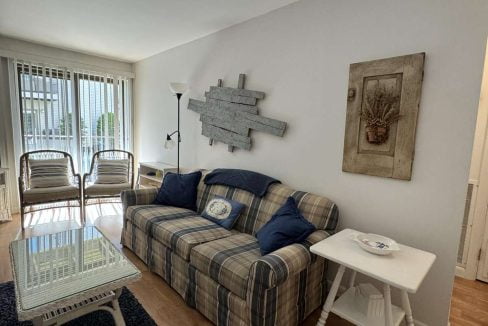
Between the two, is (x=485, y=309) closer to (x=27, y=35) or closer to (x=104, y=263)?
(x=104, y=263)

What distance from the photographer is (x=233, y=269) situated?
1620mm

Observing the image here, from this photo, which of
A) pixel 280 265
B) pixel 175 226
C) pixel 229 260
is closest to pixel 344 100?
pixel 280 265

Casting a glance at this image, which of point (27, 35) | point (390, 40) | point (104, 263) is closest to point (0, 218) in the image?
point (27, 35)

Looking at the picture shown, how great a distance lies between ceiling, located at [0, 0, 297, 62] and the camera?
239 cm

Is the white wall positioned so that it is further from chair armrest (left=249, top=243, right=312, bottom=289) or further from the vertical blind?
the vertical blind

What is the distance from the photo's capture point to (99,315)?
183cm

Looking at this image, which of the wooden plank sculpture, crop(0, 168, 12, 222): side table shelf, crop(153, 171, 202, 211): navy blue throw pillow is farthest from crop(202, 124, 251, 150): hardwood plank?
crop(0, 168, 12, 222): side table shelf

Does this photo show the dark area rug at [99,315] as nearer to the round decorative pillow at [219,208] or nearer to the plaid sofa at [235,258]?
the plaid sofa at [235,258]

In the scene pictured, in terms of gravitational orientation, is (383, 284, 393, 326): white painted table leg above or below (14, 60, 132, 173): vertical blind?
below

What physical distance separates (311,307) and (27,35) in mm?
4355

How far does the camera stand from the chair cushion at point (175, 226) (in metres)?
1.99

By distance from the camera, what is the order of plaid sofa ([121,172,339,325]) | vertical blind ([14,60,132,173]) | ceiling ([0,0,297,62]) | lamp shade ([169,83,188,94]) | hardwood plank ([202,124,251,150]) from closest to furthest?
plaid sofa ([121,172,339,325]), ceiling ([0,0,297,62]), hardwood plank ([202,124,251,150]), lamp shade ([169,83,188,94]), vertical blind ([14,60,132,173])

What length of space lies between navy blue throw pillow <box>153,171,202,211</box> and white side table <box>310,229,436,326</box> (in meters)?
1.57

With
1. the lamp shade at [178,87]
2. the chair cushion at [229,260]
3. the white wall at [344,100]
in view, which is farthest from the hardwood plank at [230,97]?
the chair cushion at [229,260]
